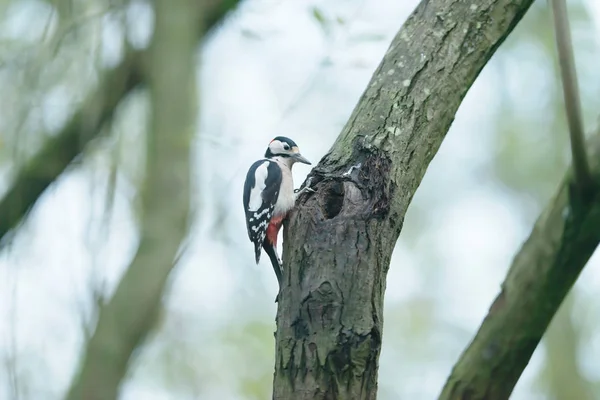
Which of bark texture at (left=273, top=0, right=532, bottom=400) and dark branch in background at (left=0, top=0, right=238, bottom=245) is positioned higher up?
dark branch in background at (left=0, top=0, right=238, bottom=245)

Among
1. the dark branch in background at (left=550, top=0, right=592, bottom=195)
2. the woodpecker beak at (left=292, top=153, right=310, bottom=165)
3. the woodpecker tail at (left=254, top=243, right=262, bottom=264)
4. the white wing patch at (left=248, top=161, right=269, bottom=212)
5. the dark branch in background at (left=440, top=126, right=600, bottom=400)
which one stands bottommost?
the dark branch in background at (left=440, top=126, right=600, bottom=400)

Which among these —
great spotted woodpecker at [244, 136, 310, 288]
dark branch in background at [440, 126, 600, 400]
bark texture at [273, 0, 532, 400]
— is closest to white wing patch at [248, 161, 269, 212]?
great spotted woodpecker at [244, 136, 310, 288]

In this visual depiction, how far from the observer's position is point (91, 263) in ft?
5.90

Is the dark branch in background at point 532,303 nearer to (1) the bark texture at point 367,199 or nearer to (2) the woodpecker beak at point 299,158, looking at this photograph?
(1) the bark texture at point 367,199

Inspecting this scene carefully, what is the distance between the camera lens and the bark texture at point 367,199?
1973mm

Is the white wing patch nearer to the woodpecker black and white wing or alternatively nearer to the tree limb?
the woodpecker black and white wing

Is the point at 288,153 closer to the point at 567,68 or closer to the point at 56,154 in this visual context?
the point at 56,154

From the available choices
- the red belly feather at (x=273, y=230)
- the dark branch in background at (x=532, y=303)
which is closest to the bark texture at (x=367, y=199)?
the dark branch in background at (x=532, y=303)

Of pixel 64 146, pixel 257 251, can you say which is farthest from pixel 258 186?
pixel 64 146

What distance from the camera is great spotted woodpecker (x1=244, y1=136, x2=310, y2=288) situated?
151 inches

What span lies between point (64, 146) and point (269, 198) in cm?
114

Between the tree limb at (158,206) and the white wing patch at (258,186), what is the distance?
31.9 inches

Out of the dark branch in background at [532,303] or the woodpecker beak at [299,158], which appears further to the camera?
the woodpecker beak at [299,158]

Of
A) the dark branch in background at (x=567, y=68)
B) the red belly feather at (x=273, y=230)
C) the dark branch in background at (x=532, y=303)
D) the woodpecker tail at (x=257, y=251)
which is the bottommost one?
the dark branch in background at (x=532, y=303)
